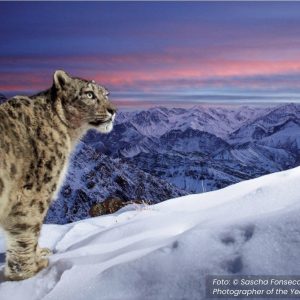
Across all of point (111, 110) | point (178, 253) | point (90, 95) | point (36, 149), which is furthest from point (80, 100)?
point (178, 253)

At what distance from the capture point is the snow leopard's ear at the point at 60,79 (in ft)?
28.3

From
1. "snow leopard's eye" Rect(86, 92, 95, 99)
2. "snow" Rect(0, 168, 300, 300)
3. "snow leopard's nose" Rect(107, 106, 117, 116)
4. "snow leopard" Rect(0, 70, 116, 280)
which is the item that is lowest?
"snow" Rect(0, 168, 300, 300)

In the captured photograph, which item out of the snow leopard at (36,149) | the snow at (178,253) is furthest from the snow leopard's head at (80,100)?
the snow at (178,253)

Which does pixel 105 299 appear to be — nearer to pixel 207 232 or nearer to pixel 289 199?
pixel 207 232

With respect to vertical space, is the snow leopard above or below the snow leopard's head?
below

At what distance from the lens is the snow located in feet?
19.5

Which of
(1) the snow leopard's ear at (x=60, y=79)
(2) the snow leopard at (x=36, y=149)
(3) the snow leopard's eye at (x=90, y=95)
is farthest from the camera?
(3) the snow leopard's eye at (x=90, y=95)

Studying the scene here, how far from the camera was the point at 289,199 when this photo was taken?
7.63 m

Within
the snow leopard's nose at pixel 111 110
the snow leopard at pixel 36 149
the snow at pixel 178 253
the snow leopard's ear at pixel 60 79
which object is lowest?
the snow at pixel 178 253

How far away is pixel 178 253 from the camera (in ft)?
21.4

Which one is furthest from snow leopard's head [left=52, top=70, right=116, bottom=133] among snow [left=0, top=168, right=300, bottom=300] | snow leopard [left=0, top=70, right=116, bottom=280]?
snow [left=0, top=168, right=300, bottom=300]

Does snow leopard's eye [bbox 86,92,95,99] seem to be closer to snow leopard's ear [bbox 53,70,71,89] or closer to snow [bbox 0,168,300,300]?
snow leopard's ear [bbox 53,70,71,89]

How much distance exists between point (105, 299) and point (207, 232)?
162cm

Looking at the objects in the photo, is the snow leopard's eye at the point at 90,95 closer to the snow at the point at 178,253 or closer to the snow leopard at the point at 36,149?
the snow leopard at the point at 36,149
